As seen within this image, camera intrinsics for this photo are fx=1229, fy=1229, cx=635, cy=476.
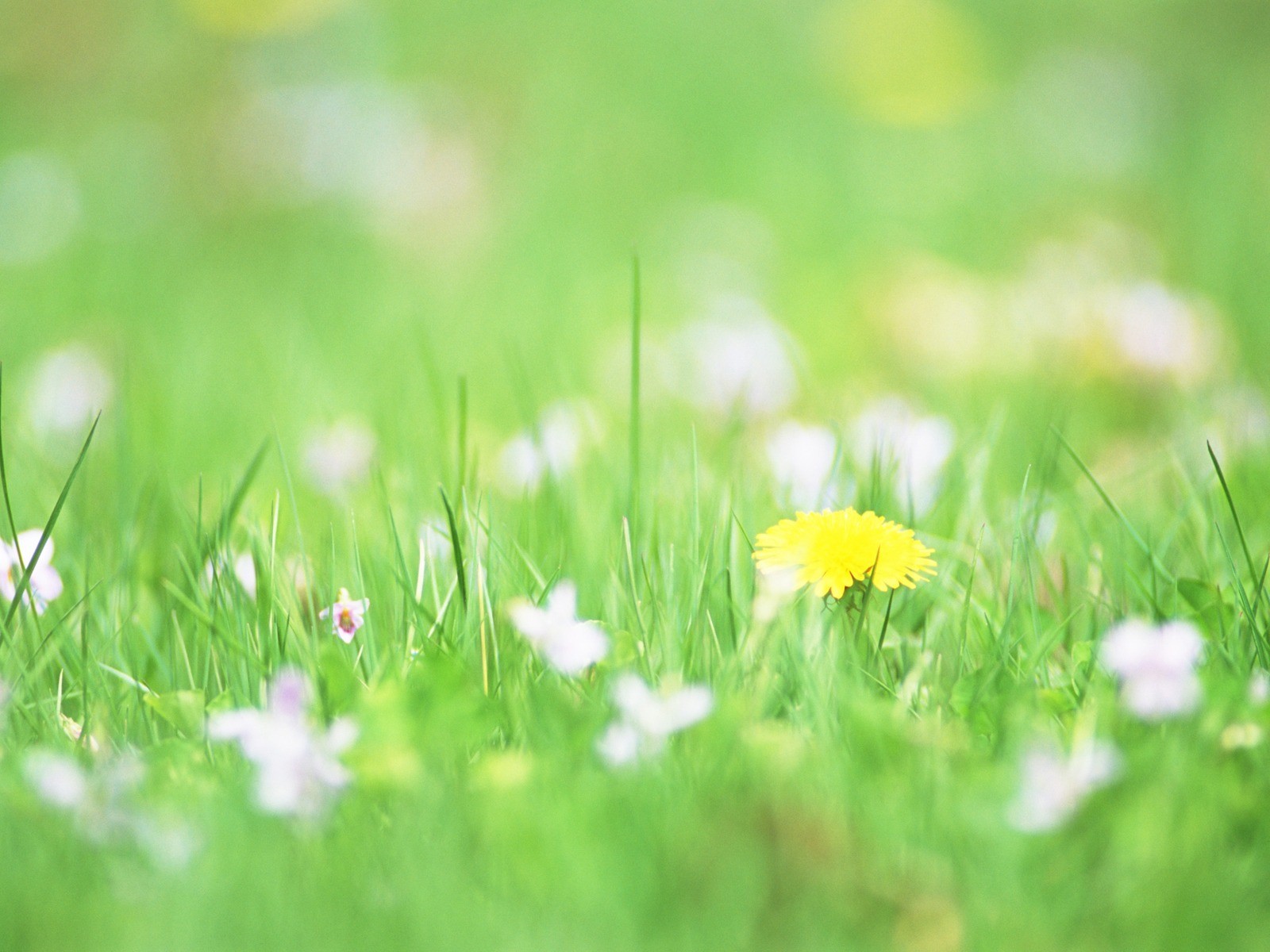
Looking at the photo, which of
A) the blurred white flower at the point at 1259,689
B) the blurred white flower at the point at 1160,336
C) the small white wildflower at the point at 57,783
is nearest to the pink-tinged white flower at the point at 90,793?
the small white wildflower at the point at 57,783

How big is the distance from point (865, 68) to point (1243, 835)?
4506 millimetres

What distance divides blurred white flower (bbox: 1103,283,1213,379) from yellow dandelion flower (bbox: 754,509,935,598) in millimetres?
1377

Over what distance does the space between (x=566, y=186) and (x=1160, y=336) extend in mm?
2256

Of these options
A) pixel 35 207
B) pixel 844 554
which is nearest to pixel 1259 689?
pixel 844 554

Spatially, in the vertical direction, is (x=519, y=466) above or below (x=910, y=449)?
below

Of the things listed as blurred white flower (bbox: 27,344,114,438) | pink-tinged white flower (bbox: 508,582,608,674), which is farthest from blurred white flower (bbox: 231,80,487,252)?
pink-tinged white flower (bbox: 508,582,608,674)

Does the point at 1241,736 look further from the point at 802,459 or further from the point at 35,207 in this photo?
the point at 35,207

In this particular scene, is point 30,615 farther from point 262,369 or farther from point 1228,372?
point 1228,372

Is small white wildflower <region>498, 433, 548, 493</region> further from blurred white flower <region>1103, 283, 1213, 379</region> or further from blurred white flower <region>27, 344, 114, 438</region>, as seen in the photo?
blurred white flower <region>1103, 283, 1213, 379</region>

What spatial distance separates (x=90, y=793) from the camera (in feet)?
3.10

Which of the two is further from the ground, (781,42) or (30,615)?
(781,42)

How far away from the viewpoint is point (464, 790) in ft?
3.23

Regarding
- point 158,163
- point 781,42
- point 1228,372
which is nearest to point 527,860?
point 1228,372

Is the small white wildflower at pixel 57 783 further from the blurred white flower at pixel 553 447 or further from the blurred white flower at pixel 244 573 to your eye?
the blurred white flower at pixel 553 447
